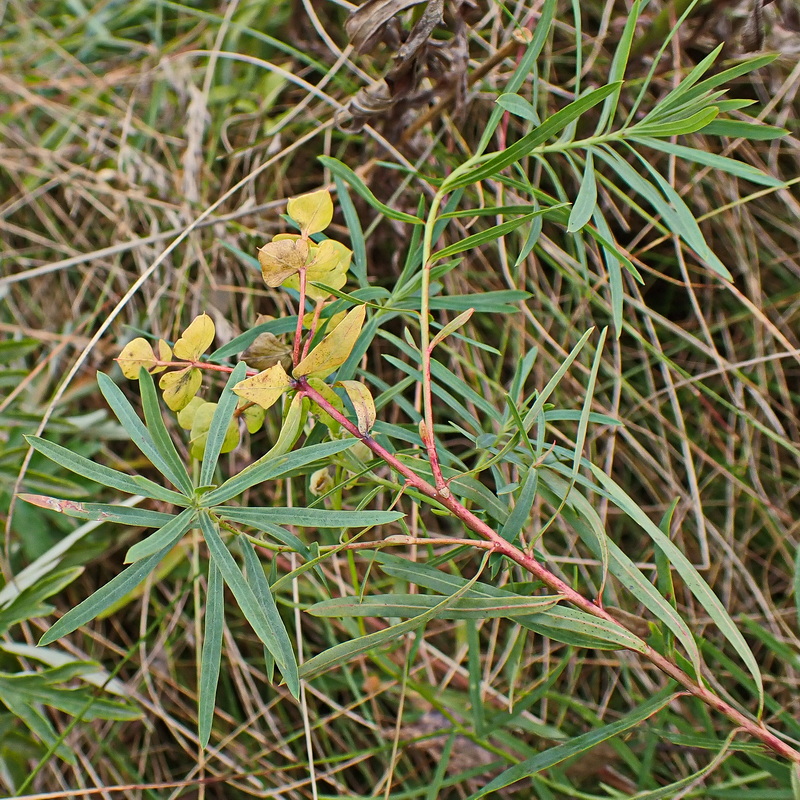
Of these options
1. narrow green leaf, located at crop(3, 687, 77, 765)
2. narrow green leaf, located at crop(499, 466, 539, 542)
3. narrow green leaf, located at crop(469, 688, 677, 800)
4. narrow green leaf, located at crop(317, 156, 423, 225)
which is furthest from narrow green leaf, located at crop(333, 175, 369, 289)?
narrow green leaf, located at crop(3, 687, 77, 765)

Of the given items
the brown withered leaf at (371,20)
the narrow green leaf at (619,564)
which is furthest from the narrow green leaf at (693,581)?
the brown withered leaf at (371,20)

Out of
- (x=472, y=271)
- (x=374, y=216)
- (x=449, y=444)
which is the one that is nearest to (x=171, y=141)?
(x=374, y=216)

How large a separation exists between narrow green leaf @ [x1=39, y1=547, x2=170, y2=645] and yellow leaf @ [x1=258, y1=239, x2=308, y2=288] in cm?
22

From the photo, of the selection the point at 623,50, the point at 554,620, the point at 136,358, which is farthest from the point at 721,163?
the point at 136,358

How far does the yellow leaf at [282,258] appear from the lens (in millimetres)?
549

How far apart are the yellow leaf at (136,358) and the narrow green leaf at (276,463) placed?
0.38ft

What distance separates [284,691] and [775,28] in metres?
1.18

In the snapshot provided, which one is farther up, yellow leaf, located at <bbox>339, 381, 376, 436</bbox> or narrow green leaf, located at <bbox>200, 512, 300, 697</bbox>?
yellow leaf, located at <bbox>339, 381, 376, 436</bbox>

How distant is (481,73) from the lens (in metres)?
0.94

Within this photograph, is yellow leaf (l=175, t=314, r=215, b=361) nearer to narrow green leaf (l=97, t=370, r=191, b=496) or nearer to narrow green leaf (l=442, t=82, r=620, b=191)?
narrow green leaf (l=97, t=370, r=191, b=496)

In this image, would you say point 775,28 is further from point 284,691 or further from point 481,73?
point 284,691

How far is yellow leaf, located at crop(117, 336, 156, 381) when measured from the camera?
55cm

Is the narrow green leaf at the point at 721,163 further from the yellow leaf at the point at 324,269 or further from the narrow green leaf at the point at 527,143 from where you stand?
the yellow leaf at the point at 324,269

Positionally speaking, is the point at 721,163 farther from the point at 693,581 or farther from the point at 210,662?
the point at 210,662
